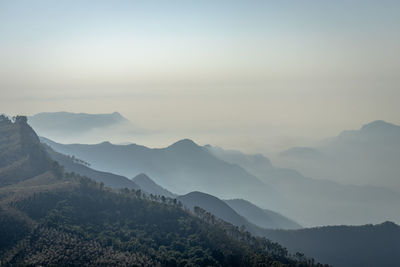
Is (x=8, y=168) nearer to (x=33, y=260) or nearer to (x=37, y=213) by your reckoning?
(x=37, y=213)

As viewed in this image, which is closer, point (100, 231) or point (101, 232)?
point (101, 232)

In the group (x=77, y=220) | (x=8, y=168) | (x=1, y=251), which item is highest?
(x=8, y=168)

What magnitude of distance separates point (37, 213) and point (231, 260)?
6243 cm

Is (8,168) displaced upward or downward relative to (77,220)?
upward

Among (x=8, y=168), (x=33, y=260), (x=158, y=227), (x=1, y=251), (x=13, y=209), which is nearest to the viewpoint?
(x=33, y=260)

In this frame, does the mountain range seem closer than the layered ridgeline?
No

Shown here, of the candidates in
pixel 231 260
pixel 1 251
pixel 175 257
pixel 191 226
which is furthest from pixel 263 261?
pixel 1 251

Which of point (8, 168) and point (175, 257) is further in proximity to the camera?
point (8, 168)

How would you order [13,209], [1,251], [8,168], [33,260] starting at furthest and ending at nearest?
1. [8,168]
2. [13,209]
3. [1,251]
4. [33,260]

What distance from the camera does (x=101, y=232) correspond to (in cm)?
12975

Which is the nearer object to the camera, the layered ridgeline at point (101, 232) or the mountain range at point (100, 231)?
the layered ridgeline at point (101, 232)

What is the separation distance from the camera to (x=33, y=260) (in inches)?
4104

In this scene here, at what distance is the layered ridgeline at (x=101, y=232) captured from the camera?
110812mm

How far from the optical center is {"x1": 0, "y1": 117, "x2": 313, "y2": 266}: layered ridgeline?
111 meters
